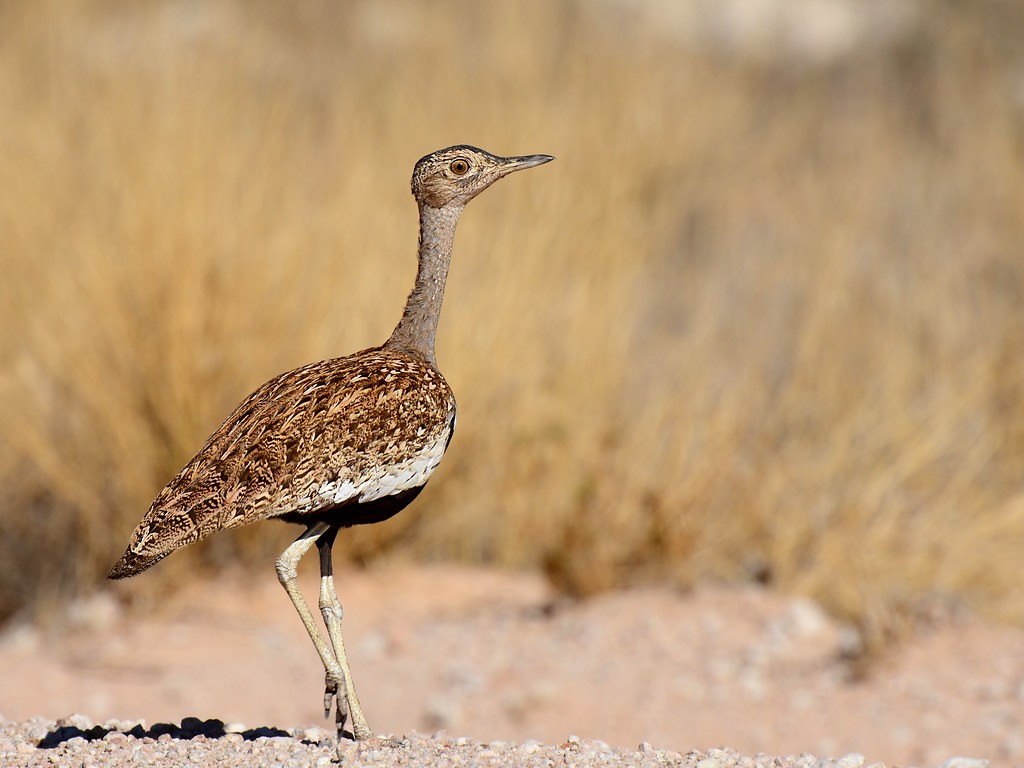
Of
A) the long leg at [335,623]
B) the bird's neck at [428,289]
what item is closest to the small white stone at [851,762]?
the long leg at [335,623]

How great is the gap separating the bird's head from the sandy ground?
2.29 m

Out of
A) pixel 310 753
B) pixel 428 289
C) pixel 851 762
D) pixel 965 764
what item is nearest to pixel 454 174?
pixel 428 289

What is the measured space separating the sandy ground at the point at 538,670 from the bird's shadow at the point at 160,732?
1.49 meters

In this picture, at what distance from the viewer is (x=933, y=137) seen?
1341 cm

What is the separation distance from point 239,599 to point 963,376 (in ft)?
12.7

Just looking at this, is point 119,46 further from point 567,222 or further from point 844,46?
point 844,46

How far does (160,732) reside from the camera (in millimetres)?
4480

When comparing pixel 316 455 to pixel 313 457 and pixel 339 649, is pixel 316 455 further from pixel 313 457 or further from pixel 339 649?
pixel 339 649

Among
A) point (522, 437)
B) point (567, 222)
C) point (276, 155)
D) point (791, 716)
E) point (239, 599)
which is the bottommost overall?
point (791, 716)

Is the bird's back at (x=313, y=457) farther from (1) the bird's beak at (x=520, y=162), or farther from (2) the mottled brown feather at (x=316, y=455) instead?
(1) the bird's beak at (x=520, y=162)

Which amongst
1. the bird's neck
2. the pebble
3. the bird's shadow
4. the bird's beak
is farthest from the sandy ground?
the bird's beak

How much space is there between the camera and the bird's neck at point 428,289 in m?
4.72

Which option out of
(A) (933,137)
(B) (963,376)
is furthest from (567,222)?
(A) (933,137)

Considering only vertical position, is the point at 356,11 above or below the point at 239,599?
above
